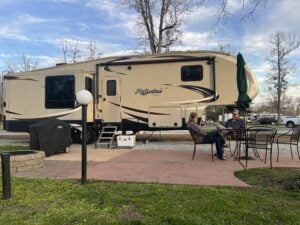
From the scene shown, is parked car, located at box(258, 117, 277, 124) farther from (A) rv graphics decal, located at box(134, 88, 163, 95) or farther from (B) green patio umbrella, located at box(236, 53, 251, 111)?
(B) green patio umbrella, located at box(236, 53, 251, 111)

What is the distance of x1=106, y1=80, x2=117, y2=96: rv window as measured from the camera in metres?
14.4

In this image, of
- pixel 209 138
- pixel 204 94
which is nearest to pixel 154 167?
pixel 209 138

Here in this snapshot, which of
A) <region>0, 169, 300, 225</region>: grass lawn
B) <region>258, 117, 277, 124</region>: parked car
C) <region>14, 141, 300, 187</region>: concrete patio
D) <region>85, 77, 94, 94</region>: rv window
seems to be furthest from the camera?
<region>258, 117, 277, 124</region>: parked car

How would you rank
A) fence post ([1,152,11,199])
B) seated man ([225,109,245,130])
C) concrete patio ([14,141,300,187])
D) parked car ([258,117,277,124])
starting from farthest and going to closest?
parked car ([258,117,277,124]) < seated man ([225,109,245,130]) < concrete patio ([14,141,300,187]) < fence post ([1,152,11,199])

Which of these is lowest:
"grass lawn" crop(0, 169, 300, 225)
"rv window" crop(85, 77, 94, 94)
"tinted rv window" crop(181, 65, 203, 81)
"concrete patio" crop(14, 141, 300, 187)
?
"grass lawn" crop(0, 169, 300, 225)

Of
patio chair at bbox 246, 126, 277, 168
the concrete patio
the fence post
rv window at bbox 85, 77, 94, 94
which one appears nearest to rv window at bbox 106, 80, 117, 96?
rv window at bbox 85, 77, 94, 94

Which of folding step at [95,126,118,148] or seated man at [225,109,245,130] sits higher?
seated man at [225,109,245,130]

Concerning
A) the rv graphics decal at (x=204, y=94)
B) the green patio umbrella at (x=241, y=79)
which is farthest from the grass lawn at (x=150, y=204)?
the rv graphics decal at (x=204, y=94)

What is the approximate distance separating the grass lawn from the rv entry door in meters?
7.56

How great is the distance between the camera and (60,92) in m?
14.6

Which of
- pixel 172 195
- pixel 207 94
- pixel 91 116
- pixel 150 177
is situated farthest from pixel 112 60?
pixel 172 195

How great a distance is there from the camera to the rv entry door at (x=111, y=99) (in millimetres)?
14391

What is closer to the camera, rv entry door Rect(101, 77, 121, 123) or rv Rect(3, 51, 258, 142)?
rv Rect(3, 51, 258, 142)

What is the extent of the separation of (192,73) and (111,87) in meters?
2.96
